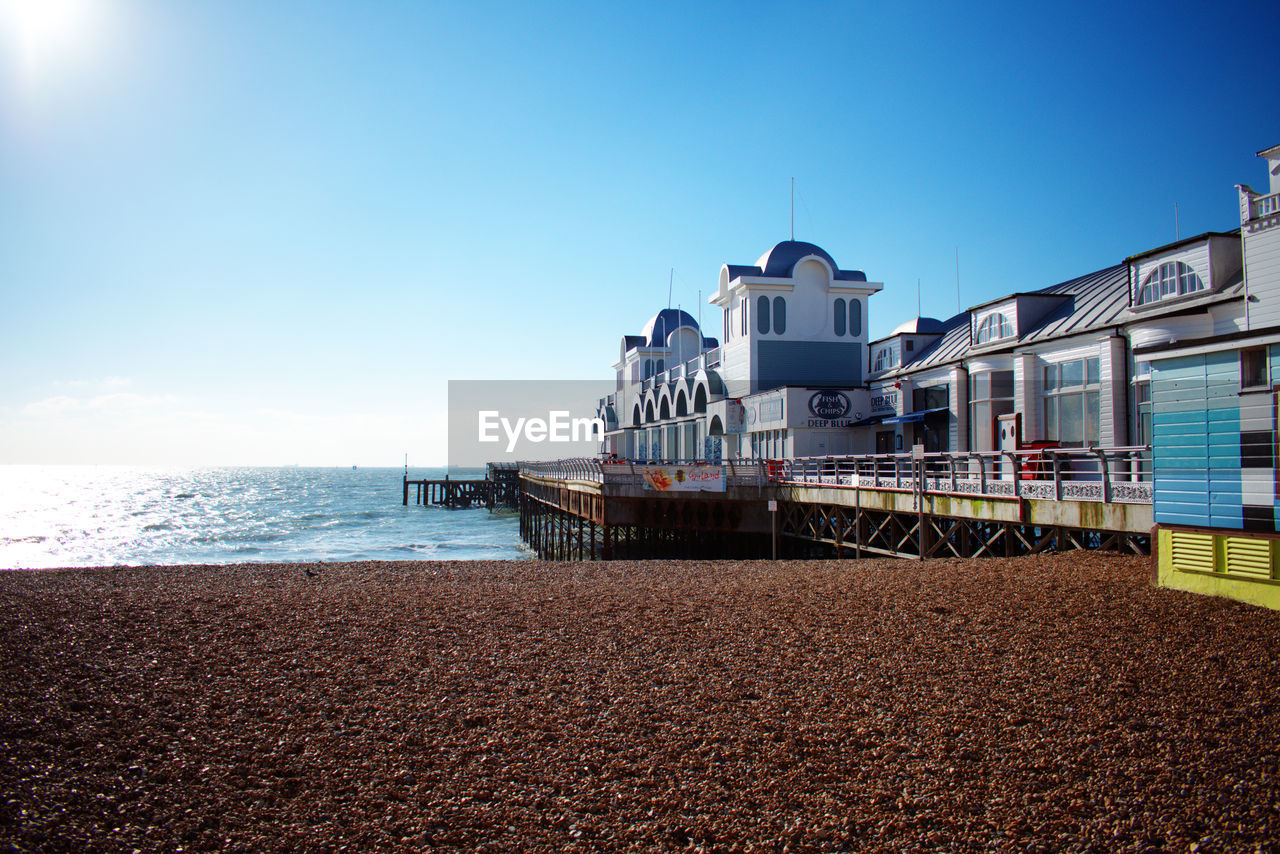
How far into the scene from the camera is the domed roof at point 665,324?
190 ft

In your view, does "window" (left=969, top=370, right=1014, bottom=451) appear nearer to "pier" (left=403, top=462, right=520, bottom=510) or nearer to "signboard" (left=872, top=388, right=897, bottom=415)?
"signboard" (left=872, top=388, right=897, bottom=415)

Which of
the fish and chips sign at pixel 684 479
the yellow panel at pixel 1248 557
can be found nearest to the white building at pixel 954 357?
the fish and chips sign at pixel 684 479

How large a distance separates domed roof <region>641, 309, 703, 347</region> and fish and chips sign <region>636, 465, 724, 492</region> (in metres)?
34.3

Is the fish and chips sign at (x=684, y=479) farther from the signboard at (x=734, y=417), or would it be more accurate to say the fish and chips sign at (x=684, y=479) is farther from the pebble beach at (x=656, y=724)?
the pebble beach at (x=656, y=724)

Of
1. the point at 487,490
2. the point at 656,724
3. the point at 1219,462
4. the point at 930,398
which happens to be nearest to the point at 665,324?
the point at 487,490

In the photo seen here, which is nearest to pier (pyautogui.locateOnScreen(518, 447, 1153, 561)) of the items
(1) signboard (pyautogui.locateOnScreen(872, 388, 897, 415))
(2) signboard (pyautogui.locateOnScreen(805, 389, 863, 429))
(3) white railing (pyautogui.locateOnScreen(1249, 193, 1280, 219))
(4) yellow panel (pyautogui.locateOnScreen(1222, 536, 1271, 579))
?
(2) signboard (pyautogui.locateOnScreen(805, 389, 863, 429))

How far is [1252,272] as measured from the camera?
14.9 metres

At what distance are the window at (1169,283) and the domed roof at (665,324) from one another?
39987 millimetres

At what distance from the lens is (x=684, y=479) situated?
78.0 feet

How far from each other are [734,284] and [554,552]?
1457cm

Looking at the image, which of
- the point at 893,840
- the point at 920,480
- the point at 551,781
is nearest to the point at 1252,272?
the point at 920,480

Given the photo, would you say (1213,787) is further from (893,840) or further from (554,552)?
(554,552)

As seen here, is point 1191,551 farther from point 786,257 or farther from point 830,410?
point 786,257

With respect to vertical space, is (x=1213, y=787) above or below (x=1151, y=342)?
below
